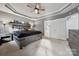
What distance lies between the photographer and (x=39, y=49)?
1922 mm

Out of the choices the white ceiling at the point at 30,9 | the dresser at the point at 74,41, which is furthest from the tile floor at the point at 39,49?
the white ceiling at the point at 30,9

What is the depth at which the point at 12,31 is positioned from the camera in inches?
75.1

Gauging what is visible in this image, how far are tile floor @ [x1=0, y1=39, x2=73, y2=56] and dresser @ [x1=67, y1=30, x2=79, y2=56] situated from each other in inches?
2.7

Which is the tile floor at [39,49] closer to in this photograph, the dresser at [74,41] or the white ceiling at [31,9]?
the dresser at [74,41]

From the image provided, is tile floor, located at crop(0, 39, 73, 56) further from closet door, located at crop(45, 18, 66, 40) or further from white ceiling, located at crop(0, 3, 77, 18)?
white ceiling, located at crop(0, 3, 77, 18)

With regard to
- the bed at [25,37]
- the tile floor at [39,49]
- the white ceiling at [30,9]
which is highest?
the white ceiling at [30,9]

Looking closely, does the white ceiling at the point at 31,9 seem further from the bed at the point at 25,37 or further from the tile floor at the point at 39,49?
the tile floor at the point at 39,49

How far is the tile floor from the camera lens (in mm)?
1887

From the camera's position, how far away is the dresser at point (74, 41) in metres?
1.87

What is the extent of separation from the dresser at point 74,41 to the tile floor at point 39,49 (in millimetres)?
69

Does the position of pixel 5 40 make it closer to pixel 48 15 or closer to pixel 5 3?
pixel 5 3

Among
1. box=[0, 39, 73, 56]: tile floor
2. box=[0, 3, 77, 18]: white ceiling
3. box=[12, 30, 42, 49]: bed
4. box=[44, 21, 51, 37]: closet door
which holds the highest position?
box=[0, 3, 77, 18]: white ceiling

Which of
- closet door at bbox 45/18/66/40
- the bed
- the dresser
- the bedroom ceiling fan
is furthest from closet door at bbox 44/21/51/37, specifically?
the dresser

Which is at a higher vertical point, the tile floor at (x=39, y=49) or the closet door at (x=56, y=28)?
the closet door at (x=56, y=28)
